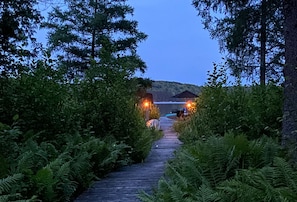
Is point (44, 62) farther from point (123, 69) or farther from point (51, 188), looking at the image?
point (51, 188)

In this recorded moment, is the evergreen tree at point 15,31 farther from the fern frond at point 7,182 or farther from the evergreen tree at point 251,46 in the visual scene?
the evergreen tree at point 251,46

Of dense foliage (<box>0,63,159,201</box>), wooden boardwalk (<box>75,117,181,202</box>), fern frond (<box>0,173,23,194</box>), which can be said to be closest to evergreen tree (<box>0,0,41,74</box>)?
dense foliage (<box>0,63,159,201</box>)

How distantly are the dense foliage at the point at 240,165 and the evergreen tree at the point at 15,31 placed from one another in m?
2.99

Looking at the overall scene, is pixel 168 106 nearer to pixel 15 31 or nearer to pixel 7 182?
pixel 15 31

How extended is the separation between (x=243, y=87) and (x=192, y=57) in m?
25.7

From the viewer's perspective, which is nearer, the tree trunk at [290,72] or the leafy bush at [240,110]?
the tree trunk at [290,72]

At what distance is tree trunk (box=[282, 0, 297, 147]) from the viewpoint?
4572 mm

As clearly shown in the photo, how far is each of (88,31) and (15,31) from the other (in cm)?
1591

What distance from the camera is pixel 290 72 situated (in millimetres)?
4641

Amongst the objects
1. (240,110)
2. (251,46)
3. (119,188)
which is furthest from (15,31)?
(251,46)

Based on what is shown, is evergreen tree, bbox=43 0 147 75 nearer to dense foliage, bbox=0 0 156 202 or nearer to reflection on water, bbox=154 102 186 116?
dense foliage, bbox=0 0 156 202

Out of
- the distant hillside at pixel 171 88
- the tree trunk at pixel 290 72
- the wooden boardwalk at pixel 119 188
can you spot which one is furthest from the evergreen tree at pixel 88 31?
the distant hillside at pixel 171 88

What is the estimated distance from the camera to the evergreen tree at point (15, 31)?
6168mm

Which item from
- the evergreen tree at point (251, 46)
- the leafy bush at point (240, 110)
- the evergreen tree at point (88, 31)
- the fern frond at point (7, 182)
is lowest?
the fern frond at point (7, 182)
